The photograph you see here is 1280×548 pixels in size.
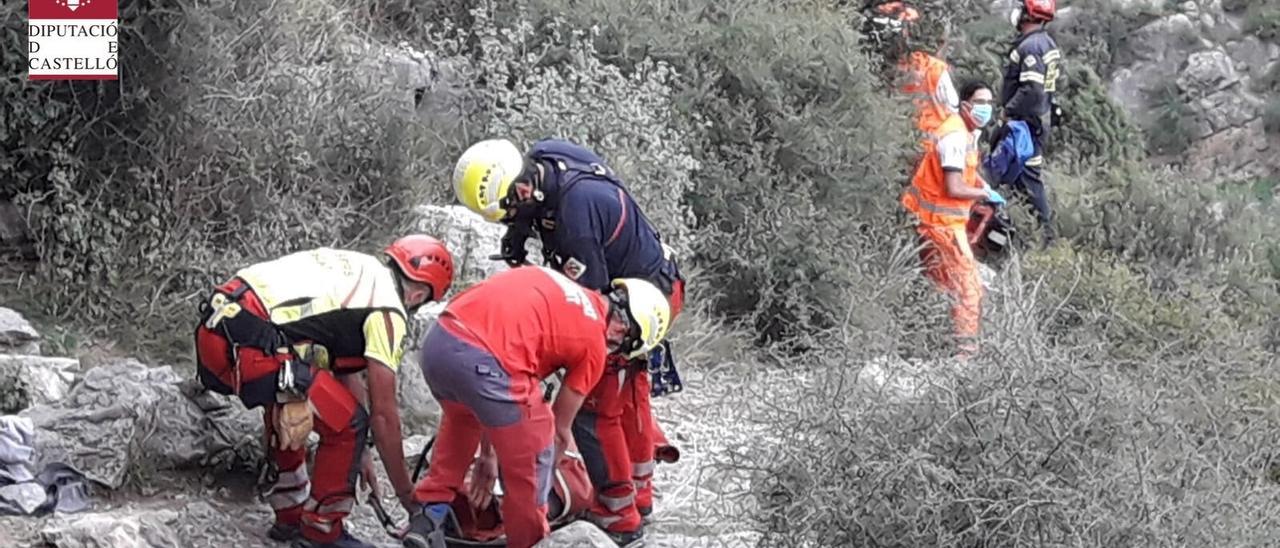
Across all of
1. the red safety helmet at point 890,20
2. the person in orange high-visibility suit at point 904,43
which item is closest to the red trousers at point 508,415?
the person in orange high-visibility suit at point 904,43

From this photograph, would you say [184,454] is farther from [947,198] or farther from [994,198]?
[994,198]

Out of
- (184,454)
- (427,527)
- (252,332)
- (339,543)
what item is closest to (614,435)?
(427,527)

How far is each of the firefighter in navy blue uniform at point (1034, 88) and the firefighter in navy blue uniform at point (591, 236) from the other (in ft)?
19.8

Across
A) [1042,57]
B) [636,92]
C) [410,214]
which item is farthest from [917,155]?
[410,214]

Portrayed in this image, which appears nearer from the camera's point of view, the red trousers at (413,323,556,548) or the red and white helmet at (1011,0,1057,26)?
the red trousers at (413,323,556,548)

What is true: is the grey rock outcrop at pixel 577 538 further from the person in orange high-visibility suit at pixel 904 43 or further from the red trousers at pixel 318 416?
the person in orange high-visibility suit at pixel 904 43

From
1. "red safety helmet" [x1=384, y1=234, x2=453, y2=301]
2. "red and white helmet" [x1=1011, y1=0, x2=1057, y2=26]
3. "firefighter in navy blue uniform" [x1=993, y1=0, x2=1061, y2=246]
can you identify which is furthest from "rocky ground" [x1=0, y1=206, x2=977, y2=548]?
"red and white helmet" [x1=1011, y1=0, x2=1057, y2=26]

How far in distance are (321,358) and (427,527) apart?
0.69 metres

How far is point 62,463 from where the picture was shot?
5.87 meters

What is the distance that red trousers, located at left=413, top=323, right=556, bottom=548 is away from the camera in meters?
5.14

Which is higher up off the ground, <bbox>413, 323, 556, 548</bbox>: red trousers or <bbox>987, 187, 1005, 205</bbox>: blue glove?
<bbox>413, 323, 556, 548</bbox>: red trousers

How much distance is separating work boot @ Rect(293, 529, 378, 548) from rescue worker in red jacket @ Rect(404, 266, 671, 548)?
0.36 m

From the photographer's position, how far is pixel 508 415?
16.9ft

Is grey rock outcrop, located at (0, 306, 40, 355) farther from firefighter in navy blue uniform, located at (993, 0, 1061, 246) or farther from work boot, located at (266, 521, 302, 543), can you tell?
firefighter in navy blue uniform, located at (993, 0, 1061, 246)
